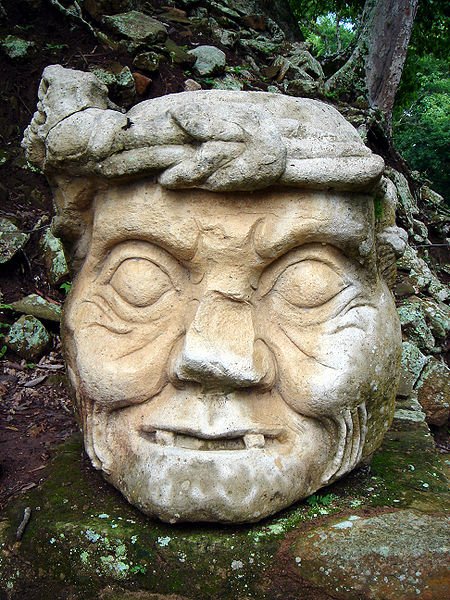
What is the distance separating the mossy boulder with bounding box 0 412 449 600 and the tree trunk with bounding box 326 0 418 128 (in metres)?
6.59

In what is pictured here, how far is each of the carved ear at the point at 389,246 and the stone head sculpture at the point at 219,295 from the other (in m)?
0.13

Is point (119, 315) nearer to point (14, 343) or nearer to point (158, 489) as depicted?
point (158, 489)

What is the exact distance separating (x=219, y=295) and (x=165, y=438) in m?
0.56

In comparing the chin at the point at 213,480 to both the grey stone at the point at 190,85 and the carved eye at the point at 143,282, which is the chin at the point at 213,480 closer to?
the carved eye at the point at 143,282

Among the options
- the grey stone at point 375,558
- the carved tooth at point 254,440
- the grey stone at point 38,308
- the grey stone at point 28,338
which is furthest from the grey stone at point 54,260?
the grey stone at point 375,558

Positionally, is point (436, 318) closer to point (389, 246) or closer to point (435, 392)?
point (435, 392)

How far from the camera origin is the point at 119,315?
8.37ft

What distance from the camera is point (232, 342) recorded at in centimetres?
238

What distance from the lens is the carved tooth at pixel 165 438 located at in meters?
2.37

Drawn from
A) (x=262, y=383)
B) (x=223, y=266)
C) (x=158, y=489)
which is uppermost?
(x=223, y=266)

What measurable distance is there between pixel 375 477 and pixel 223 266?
1.16 m

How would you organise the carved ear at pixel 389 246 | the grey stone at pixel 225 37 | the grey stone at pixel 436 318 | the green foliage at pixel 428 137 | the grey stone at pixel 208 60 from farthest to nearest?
the green foliage at pixel 428 137, the grey stone at pixel 225 37, the grey stone at pixel 208 60, the grey stone at pixel 436 318, the carved ear at pixel 389 246

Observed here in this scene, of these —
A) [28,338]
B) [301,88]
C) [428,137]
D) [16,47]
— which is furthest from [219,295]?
[428,137]

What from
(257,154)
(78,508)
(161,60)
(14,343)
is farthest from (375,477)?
(161,60)
